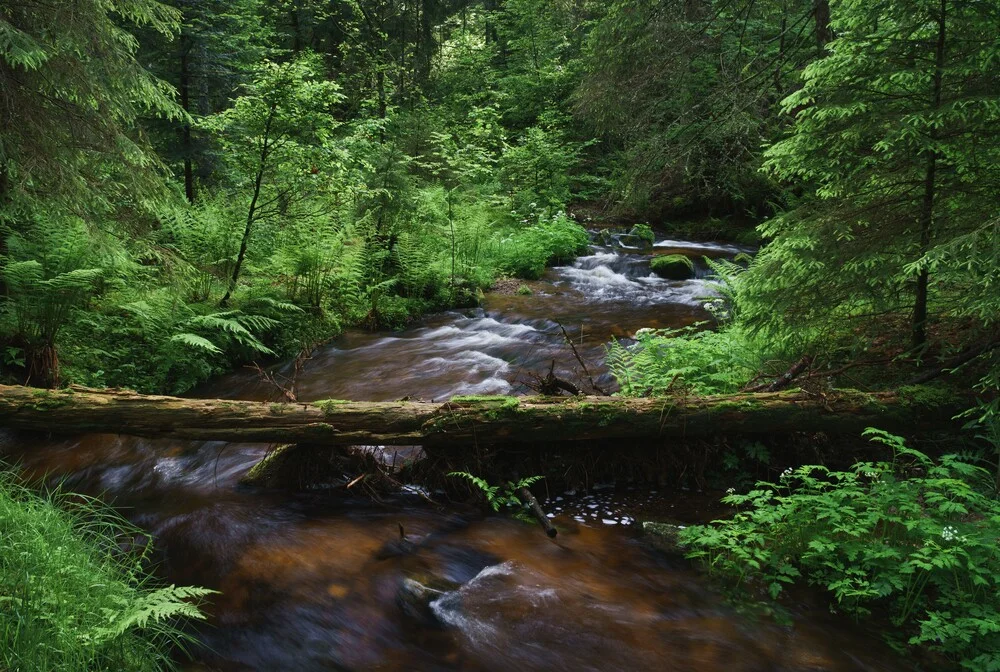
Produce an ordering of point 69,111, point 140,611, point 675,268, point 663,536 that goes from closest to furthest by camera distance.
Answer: point 140,611
point 663,536
point 69,111
point 675,268

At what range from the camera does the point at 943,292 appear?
582 centimetres

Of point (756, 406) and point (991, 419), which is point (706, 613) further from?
point (991, 419)

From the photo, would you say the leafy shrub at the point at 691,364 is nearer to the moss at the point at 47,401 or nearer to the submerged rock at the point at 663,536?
the submerged rock at the point at 663,536

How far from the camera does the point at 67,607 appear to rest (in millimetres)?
2816

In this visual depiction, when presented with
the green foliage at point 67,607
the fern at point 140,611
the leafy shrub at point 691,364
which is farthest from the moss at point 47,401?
the leafy shrub at point 691,364

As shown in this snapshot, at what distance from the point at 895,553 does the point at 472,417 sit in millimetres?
2979

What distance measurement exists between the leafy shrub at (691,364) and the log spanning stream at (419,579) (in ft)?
3.93

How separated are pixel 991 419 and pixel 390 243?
9.98 m

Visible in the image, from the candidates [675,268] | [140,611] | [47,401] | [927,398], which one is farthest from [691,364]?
[675,268]

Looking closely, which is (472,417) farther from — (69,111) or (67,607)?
(69,111)

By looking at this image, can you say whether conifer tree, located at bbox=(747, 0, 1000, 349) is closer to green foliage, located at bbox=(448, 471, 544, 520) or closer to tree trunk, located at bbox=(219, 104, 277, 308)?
green foliage, located at bbox=(448, 471, 544, 520)

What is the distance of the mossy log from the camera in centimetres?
489

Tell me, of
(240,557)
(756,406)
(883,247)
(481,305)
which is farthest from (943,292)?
(481,305)

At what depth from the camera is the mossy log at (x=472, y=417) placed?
192 inches
